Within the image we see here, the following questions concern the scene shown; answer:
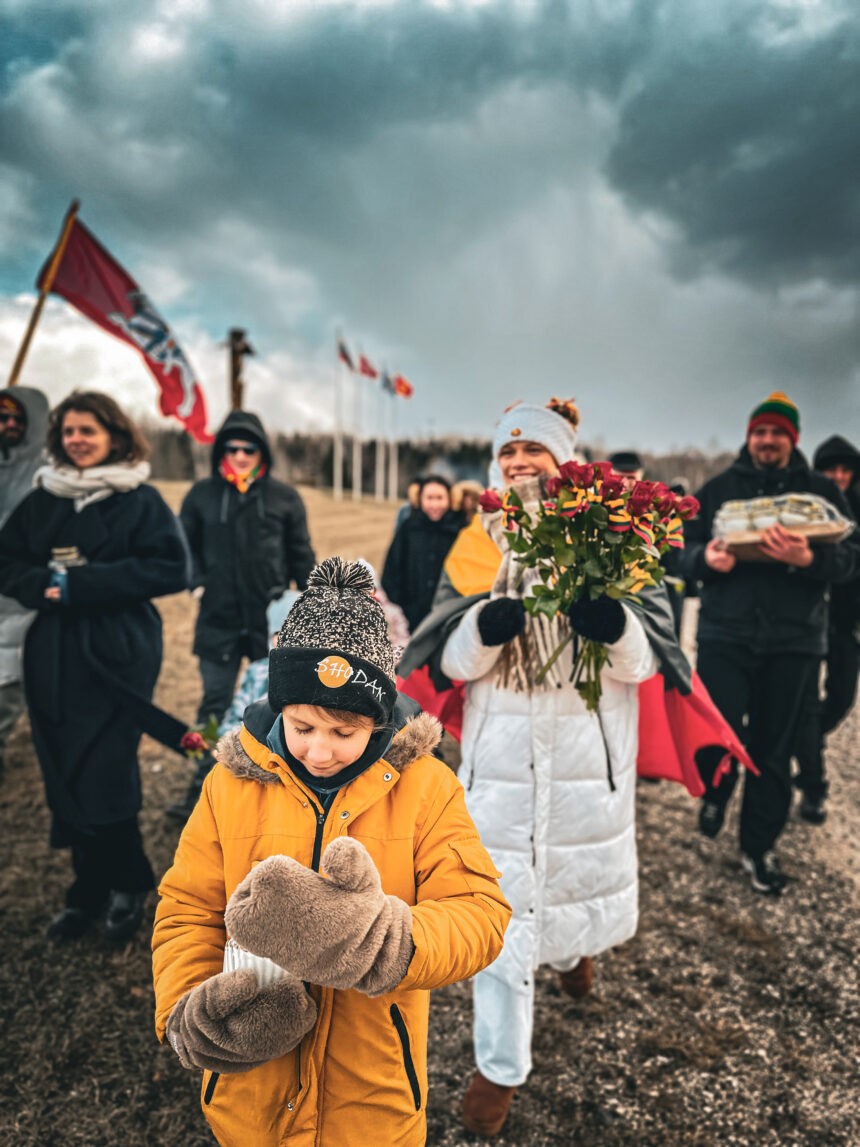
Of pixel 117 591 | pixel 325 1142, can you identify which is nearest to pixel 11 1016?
pixel 117 591

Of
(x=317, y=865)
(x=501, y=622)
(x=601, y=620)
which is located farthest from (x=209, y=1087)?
(x=601, y=620)

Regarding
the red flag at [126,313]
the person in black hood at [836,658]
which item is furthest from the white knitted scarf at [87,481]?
the person in black hood at [836,658]

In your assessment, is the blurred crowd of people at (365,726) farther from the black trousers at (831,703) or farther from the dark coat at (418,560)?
the dark coat at (418,560)

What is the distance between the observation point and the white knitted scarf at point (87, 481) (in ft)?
10.1

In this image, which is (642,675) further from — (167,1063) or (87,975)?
(87,975)

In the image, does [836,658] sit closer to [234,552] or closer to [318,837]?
[234,552]

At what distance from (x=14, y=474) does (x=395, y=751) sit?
4.09 meters

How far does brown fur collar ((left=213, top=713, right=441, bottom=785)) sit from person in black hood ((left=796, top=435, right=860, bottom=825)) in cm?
382

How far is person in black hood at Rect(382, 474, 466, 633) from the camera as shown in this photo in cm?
582

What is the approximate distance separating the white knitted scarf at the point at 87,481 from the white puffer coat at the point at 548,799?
178 cm

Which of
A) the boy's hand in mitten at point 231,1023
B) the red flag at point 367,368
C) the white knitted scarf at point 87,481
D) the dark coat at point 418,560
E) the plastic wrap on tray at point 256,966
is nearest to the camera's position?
the boy's hand in mitten at point 231,1023

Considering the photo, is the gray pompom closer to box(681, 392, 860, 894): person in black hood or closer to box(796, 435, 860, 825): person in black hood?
box(681, 392, 860, 894): person in black hood

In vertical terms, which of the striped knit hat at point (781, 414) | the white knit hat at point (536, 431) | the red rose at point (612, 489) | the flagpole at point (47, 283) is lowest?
the red rose at point (612, 489)

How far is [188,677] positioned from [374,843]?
21.9 ft
